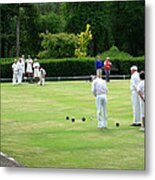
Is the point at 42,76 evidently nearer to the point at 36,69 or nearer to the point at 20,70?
the point at 36,69

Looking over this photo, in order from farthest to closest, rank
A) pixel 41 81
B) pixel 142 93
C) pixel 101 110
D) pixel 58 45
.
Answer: pixel 41 81 < pixel 58 45 < pixel 101 110 < pixel 142 93

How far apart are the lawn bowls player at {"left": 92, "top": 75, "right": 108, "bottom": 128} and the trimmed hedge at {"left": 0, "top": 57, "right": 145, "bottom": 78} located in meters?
0.12

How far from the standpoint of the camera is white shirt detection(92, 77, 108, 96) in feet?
19.6

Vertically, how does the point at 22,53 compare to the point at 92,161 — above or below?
above

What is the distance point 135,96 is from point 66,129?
0.73 m

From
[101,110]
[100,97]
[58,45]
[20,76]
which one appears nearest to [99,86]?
[100,97]

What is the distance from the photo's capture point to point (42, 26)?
6.12 m

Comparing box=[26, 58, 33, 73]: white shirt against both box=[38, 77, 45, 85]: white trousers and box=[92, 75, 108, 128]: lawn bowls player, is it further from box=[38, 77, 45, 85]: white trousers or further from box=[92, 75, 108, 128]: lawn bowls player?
box=[92, 75, 108, 128]: lawn bowls player

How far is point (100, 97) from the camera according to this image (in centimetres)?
600

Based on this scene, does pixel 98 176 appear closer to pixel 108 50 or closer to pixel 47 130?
pixel 47 130

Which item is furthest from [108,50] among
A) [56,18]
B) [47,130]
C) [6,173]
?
[6,173]

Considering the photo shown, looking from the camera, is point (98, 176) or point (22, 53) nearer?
point (98, 176)

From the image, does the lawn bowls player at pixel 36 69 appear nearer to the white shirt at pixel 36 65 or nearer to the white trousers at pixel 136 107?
the white shirt at pixel 36 65

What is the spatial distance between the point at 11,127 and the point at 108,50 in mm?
1211
